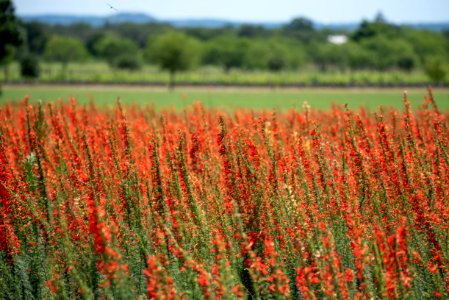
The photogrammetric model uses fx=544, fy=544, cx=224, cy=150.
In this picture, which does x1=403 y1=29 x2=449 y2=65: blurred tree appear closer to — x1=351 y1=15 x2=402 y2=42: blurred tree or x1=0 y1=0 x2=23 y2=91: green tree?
x1=351 y1=15 x2=402 y2=42: blurred tree

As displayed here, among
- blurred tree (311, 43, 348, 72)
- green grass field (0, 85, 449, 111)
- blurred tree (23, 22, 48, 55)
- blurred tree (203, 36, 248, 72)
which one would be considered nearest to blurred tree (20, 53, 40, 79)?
green grass field (0, 85, 449, 111)

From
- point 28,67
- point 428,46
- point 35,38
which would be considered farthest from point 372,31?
point 28,67

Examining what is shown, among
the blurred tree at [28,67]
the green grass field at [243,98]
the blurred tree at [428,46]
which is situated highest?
the blurred tree at [428,46]

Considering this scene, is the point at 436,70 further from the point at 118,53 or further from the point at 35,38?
the point at 35,38

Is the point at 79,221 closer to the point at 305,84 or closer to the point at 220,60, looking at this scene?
the point at 305,84

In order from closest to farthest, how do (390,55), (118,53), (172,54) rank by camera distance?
1. (172,54)
2. (390,55)
3. (118,53)

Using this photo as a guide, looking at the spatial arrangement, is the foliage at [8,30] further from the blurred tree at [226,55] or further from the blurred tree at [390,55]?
the blurred tree at [390,55]

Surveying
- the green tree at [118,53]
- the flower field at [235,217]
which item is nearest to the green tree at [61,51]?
the green tree at [118,53]

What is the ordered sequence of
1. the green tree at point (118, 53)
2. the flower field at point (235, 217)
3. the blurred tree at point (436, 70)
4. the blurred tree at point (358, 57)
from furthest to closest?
1. the green tree at point (118, 53)
2. the blurred tree at point (358, 57)
3. the blurred tree at point (436, 70)
4. the flower field at point (235, 217)

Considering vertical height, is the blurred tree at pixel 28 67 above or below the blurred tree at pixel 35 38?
below

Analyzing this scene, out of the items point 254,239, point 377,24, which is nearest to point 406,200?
point 254,239

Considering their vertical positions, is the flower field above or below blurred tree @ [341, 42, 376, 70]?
below

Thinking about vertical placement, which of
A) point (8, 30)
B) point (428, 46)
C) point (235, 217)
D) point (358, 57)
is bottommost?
point (235, 217)

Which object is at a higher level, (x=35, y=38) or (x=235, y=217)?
(x=35, y=38)
